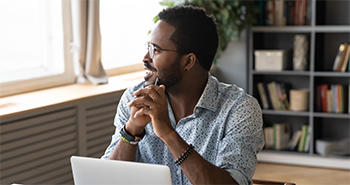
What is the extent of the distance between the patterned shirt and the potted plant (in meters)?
2.43

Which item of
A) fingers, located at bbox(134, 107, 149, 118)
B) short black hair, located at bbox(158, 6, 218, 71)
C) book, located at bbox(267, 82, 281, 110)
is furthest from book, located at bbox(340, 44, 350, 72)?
fingers, located at bbox(134, 107, 149, 118)

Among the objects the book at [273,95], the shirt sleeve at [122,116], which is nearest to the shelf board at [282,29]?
the book at [273,95]

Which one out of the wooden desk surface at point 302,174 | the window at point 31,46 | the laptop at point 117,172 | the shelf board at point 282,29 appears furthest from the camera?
the shelf board at point 282,29

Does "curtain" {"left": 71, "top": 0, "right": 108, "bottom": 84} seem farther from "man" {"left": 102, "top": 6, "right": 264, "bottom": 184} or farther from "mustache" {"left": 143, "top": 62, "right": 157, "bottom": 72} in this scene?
"mustache" {"left": 143, "top": 62, "right": 157, "bottom": 72}

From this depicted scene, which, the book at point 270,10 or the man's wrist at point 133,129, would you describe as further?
the book at point 270,10

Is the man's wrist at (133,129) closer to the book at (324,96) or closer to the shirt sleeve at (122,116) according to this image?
the shirt sleeve at (122,116)

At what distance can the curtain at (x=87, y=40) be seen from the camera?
4.02 metres

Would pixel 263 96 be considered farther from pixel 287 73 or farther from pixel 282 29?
pixel 282 29

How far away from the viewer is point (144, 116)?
1.98m

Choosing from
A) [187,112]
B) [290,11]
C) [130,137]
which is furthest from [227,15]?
[130,137]

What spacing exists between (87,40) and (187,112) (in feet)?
6.95

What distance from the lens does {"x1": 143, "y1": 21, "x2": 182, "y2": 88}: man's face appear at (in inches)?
79.7

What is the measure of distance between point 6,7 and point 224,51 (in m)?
1.93

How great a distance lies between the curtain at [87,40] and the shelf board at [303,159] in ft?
5.26
